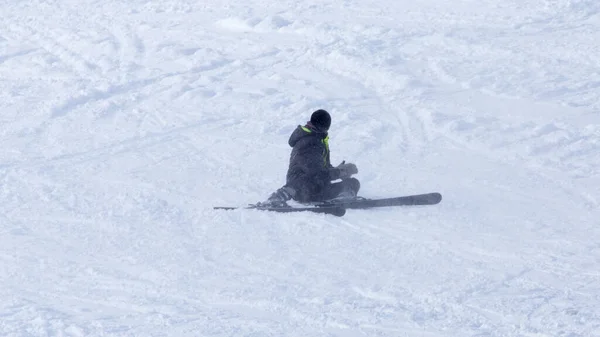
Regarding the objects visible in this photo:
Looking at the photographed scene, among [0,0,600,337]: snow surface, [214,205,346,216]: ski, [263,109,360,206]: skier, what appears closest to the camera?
[0,0,600,337]: snow surface

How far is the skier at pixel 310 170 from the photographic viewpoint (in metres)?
8.68

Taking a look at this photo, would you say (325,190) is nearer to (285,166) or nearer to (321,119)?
(321,119)

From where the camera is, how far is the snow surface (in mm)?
6426

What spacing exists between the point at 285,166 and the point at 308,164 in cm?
145

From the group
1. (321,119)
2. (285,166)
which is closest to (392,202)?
(321,119)

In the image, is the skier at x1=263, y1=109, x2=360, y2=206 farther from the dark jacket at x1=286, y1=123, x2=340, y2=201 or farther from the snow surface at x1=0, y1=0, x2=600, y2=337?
the snow surface at x1=0, y1=0, x2=600, y2=337

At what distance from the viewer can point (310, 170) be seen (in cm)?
870

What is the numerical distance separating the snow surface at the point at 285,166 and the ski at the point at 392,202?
7.9 inches

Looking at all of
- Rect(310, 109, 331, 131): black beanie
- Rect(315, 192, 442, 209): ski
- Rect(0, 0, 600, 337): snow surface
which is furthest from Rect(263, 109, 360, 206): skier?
Rect(0, 0, 600, 337): snow surface

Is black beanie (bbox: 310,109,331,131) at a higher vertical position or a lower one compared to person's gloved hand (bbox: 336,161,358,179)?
higher

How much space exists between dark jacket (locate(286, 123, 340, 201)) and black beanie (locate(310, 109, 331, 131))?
5 cm

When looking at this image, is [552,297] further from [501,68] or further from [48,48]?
[48,48]

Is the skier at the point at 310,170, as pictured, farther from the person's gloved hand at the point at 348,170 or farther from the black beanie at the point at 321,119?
the person's gloved hand at the point at 348,170

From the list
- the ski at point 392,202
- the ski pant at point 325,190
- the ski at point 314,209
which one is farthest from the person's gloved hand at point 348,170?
the ski at point 314,209
